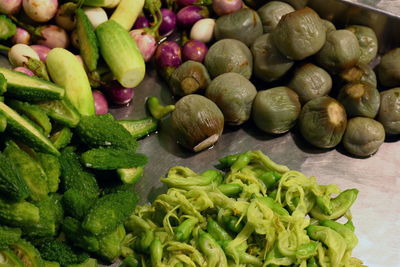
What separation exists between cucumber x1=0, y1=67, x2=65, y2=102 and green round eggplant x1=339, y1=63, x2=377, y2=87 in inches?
49.8

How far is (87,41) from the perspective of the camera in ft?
7.15

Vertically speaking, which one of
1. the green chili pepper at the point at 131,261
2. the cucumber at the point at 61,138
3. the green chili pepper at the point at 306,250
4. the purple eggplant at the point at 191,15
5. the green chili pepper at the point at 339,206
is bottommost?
the green chili pepper at the point at 131,261

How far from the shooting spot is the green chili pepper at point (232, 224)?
1744mm

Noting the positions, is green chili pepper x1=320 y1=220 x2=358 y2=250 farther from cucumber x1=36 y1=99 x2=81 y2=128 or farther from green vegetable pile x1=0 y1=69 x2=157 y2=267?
cucumber x1=36 y1=99 x2=81 y2=128

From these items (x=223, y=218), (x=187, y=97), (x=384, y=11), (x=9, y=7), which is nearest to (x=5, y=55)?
(x=9, y=7)

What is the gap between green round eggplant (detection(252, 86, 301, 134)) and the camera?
7.02ft

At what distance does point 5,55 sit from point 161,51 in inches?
30.7

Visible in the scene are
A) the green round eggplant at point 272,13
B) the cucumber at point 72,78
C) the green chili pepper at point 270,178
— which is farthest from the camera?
the green round eggplant at point 272,13

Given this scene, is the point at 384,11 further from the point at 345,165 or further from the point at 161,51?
the point at 161,51

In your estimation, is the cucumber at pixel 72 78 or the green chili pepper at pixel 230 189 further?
the cucumber at pixel 72 78

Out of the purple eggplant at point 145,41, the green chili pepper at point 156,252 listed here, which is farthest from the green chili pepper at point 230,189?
the purple eggplant at point 145,41

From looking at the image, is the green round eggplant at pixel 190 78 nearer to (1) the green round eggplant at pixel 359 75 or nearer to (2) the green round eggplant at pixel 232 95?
(2) the green round eggplant at pixel 232 95

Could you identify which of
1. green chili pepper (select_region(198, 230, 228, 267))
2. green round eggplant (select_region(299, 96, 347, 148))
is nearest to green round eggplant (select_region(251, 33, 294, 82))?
green round eggplant (select_region(299, 96, 347, 148))

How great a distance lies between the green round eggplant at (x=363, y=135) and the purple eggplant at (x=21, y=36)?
155 centimetres
